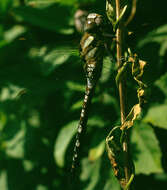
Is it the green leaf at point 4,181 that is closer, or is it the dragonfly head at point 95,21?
the dragonfly head at point 95,21

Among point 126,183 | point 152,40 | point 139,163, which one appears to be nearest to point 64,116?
point 139,163

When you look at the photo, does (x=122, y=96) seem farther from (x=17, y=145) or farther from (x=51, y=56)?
(x=17, y=145)

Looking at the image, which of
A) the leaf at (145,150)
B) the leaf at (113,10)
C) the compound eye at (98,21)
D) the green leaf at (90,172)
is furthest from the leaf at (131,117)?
the green leaf at (90,172)

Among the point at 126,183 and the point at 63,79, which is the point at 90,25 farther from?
the point at 126,183

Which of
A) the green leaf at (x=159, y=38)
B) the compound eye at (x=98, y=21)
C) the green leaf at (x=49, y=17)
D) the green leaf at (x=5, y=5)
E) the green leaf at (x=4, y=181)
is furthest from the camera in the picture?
the green leaf at (x=4, y=181)

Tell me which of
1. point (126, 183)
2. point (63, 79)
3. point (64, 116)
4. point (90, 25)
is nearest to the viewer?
point (126, 183)

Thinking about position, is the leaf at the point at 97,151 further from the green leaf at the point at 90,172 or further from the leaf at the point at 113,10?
the leaf at the point at 113,10
